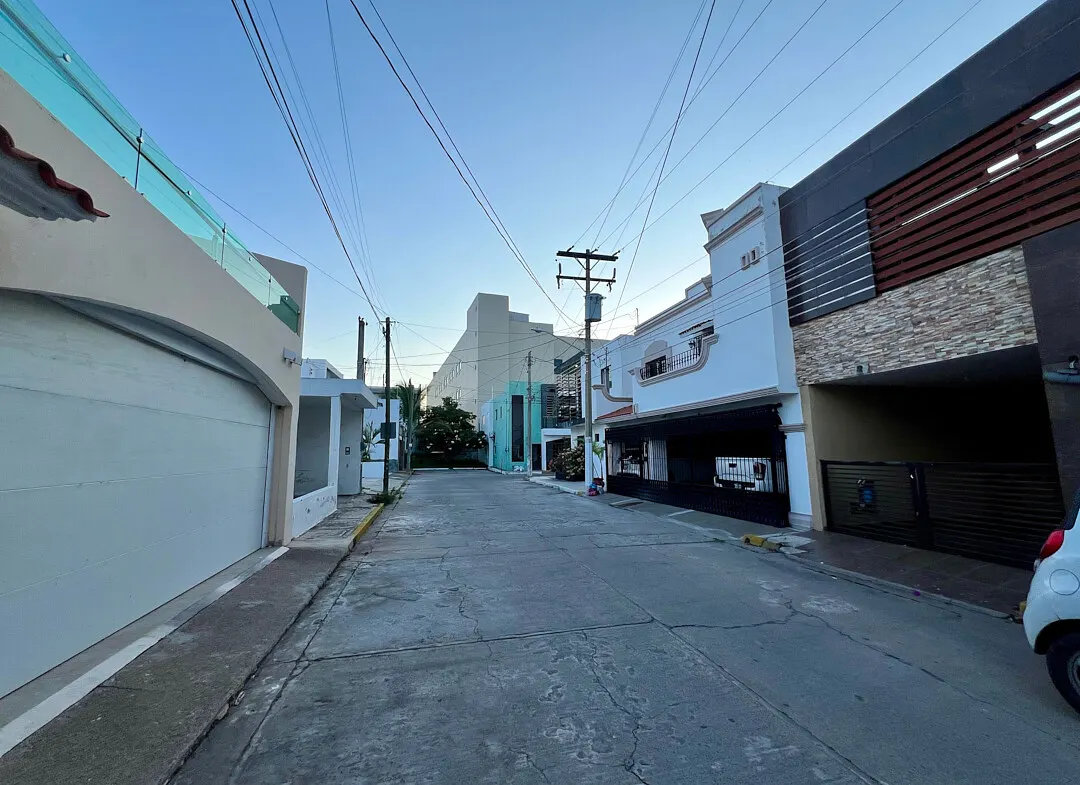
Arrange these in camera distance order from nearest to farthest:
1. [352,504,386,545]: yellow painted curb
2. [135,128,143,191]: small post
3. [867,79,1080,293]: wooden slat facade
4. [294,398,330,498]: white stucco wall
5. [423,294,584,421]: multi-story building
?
[135,128,143,191]: small post → [867,79,1080,293]: wooden slat facade → [352,504,386,545]: yellow painted curb → [294,398,330,498]: white stucco wall → [423,294,584,421]: multi-story building

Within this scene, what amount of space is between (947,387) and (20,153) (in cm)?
1508

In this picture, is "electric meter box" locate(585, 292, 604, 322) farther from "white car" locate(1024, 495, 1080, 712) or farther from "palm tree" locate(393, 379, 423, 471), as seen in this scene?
"palm tree" locate(393, 379, 423, 471)

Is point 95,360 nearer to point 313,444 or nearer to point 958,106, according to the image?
point 958,106

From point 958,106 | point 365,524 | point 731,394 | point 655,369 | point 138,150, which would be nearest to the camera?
point 138,150

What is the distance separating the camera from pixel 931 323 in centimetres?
816

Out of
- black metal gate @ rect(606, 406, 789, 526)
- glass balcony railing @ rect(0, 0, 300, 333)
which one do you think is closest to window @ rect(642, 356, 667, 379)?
black metal gate @ rect(606, 406, 789, 526)

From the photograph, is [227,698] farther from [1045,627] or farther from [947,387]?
[947,387]

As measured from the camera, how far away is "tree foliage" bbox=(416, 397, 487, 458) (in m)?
46.4

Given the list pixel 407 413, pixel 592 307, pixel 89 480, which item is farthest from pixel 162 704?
pixel 407 413

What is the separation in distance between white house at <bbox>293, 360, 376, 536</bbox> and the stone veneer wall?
37.7 feet

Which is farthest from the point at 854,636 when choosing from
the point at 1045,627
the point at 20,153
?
the point at 20,153

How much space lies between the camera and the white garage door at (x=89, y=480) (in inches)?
134

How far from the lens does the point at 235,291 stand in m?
6.55

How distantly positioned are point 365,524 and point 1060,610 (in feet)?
37.8
